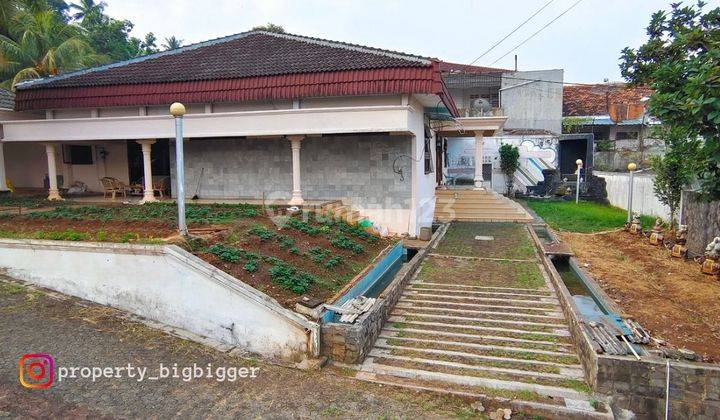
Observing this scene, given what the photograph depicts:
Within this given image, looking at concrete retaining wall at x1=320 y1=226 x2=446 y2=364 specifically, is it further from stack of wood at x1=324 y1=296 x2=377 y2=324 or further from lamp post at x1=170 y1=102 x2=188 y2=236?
lamp post at x1=170 y1=102 x2=188 y2=236

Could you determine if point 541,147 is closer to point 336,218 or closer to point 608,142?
point 608,142

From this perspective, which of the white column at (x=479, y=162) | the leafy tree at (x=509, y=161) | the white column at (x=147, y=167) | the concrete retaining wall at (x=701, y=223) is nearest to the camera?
the concrete retaining wall at (x=701, y=223)

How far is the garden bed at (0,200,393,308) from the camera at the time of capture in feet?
24.1

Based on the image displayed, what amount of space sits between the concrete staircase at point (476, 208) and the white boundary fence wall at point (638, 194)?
478cm

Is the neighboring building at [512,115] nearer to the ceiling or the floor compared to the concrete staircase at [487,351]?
nearer to the ceiling

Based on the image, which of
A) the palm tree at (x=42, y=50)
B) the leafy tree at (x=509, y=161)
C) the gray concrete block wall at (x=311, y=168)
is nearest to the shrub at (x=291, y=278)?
the gray concrete block wall at (x=311, y=168)

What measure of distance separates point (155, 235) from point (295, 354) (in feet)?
12.2

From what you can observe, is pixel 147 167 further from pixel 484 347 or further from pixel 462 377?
pixel 462 377

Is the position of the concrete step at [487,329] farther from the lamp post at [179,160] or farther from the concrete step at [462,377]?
the lamp post at [179,160]

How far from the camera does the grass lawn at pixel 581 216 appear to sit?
16.2m

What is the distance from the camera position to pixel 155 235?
26.5 feet

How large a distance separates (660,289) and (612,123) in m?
23.0

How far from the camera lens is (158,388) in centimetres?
538

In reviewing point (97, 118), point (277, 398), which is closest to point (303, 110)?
point (97, 118)
